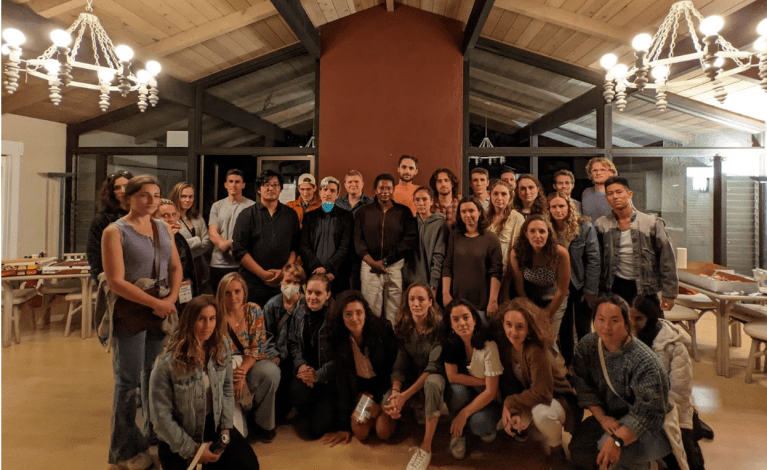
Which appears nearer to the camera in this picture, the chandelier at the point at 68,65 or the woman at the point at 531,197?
the chandelier at the point at 68,65

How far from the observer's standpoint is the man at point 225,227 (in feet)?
12.3

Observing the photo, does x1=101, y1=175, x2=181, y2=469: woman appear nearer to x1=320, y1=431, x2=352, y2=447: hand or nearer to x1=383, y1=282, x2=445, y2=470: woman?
x1=320, y1=431, x2=352, y2=447: hand

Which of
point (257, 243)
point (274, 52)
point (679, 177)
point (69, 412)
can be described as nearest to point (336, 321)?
point (257, 243)

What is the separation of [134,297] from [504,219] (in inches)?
89.7

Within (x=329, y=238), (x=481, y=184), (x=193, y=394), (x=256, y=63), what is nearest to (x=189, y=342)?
(x=193, y=394)

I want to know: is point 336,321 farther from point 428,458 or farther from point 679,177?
point 679,177

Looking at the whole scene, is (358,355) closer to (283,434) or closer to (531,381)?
(283,434)

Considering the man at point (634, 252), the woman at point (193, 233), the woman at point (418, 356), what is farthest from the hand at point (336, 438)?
the man at point (634, 252)

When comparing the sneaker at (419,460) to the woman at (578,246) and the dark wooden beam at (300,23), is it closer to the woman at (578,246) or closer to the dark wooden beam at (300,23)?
the woman at (578,246)

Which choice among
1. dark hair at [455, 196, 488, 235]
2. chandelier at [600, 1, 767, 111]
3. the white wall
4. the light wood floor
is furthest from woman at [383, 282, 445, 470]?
the white wall

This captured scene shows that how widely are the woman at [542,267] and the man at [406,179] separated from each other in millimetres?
1095

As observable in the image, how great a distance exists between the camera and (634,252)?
3.25 meters

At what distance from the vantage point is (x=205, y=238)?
3.83 metres

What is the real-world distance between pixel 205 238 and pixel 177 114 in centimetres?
259
